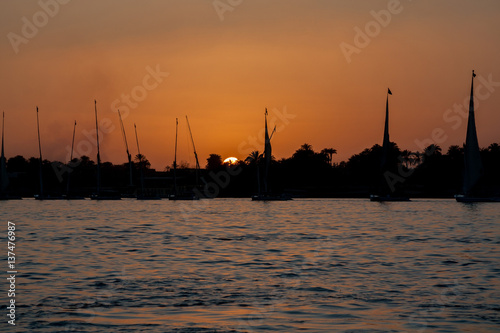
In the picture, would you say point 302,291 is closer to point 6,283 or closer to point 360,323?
point 360,323

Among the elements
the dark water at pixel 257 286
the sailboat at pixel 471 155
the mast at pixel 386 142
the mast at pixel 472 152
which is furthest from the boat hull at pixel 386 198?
the dark water at pixel 257 286

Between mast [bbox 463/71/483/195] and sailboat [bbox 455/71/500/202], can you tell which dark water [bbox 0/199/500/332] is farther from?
sailboat [bbox 455/71/500/202]

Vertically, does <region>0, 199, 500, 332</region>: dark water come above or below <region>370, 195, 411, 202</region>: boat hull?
below

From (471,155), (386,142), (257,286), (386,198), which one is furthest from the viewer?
(386,198)

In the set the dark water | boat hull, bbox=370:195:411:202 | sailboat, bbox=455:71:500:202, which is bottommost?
the dark water

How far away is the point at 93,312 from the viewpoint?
19234mm

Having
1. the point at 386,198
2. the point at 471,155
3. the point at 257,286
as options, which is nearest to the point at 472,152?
the point at 471,155

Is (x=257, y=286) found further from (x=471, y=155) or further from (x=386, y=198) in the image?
(x=386, y=198)

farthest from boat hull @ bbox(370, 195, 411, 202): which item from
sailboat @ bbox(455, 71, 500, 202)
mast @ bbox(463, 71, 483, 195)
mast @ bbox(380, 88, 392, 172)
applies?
mast @ bbox(463, 71, 483, 195)

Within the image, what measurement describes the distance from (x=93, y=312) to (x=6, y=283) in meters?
6.83

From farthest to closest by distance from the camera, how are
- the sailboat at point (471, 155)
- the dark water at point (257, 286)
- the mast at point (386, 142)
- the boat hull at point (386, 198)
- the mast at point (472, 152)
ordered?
the boat hull at point (386, 198) < the mast at point (386, 142) < the sailboat at point (471, 155) < the mast at point (472, 152) < the dark water at point (257, 286)

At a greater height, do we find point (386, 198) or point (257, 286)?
point (386, 198)

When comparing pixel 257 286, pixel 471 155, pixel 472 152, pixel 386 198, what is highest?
pixel 472 152

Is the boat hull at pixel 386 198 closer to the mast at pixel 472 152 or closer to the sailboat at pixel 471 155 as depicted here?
the sailboat at pixel 471 155
